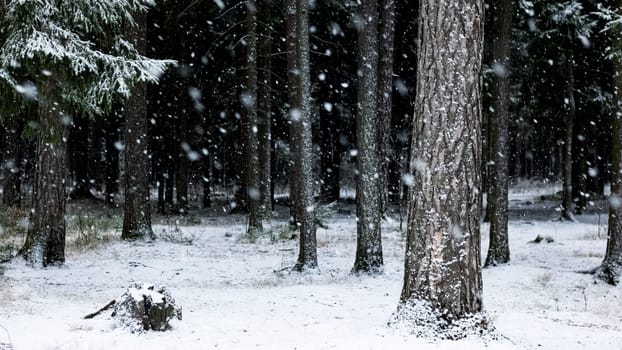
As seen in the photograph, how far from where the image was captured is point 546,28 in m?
21.1

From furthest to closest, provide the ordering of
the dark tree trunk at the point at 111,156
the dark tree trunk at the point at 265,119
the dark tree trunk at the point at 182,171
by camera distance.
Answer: the dark tree trunk at the point at 111,156 → the dark tree trunk at the point at 182,171 → the dark tree trunk at the point at 265,119

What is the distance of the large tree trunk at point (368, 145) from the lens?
11133 mm

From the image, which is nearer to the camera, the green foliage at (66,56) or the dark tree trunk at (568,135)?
the green foliage at (66,56)

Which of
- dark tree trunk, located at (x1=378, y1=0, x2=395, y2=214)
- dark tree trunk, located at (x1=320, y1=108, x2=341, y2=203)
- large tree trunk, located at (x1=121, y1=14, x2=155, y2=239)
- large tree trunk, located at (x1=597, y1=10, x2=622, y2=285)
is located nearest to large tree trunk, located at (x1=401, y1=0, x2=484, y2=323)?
large tree trunk, located at (x1=597, y1=10, x2=622, y2=285)

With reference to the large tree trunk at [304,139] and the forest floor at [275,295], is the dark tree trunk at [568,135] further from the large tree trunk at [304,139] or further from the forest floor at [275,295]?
the large tree trunk at [304,139]

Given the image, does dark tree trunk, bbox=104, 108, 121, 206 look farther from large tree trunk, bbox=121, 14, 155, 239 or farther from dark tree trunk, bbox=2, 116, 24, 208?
large tree trunk, bbox=121, 14, 155, 239

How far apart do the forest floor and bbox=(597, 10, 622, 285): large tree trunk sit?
15.4 inches

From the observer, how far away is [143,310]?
20.1 feet

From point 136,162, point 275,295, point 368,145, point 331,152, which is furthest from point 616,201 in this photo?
point 331,152

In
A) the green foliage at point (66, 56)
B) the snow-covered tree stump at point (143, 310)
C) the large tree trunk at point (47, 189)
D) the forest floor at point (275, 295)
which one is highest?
the green foliage at point (66, 56)

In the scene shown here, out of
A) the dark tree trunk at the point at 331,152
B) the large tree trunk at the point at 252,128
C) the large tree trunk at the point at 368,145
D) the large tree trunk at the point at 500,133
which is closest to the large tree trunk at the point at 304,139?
the large tree trunk at the point at 368,145

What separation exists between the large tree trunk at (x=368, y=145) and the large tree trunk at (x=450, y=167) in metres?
5.26

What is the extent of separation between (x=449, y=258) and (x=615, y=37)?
843 centimetres

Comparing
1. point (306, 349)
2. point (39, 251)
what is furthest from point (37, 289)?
point (306, 349)
